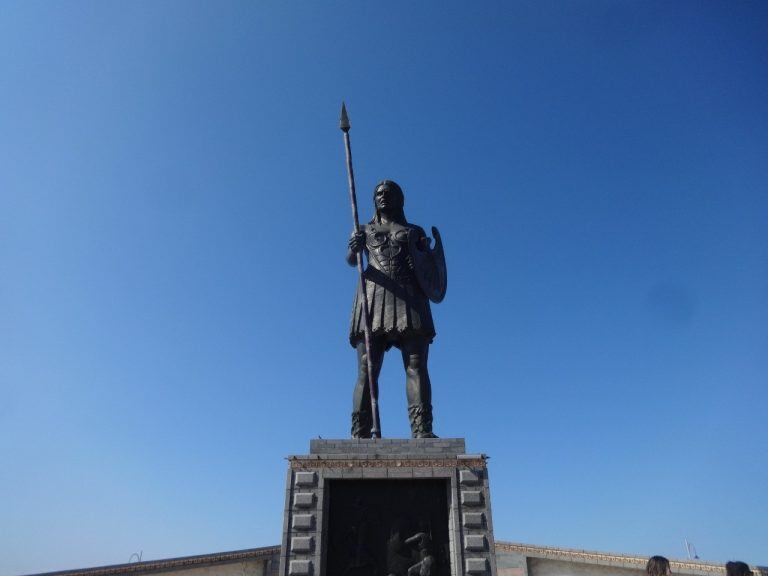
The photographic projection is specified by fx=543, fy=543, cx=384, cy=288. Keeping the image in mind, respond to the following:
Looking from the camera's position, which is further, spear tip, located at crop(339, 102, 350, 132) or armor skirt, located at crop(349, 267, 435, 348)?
spear tip, located at crop(339, 102, 350, 132)

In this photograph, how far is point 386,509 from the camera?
24.8 ft

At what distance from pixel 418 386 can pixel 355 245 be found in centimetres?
274

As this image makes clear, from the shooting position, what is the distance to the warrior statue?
8.81 meters

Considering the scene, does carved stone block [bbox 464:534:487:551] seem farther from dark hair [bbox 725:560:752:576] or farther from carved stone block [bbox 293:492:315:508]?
dark hair [bbox 725:560:752:576]

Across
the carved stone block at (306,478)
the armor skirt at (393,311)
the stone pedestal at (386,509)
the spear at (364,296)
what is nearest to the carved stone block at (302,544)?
the stone pedestal at (386,509)

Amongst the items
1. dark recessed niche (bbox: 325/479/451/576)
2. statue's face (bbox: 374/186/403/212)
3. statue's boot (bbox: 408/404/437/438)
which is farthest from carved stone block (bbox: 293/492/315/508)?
statue's face (bbox: 374/186/403/212)

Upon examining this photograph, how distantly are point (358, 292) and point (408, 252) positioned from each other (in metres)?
1.17

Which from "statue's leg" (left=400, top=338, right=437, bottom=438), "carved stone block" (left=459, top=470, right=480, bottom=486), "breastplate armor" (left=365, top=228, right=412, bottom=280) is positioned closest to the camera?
"carved stone block" (left=459, top=470, right=480, bottom=486)

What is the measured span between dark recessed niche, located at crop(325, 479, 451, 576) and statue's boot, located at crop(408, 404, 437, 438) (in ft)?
2.77

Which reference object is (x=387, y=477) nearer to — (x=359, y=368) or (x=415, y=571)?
(x=415, y=571)

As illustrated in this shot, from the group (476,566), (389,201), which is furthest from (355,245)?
(476,566)

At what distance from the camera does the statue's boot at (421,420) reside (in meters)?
8.42

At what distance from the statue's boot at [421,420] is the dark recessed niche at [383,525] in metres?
0.84

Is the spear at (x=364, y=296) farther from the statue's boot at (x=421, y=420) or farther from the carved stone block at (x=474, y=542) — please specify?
the carved stone block at (x=474, y=542)
